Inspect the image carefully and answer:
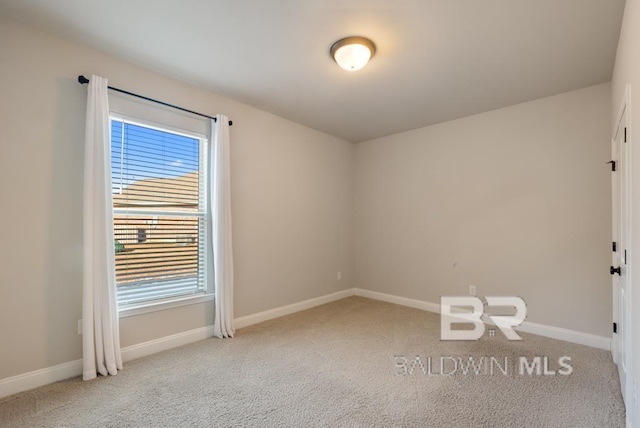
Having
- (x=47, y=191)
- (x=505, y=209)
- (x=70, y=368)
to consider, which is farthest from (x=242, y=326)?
(x=505, y=209)

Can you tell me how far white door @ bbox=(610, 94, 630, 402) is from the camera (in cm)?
207

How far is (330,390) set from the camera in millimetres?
2291

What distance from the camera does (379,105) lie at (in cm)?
371

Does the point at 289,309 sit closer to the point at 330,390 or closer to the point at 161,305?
the point at 161,305

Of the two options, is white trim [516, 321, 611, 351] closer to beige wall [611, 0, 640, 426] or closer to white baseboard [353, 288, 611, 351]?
white baseboard [353, 288, 611, 351]

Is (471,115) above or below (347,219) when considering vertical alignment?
above

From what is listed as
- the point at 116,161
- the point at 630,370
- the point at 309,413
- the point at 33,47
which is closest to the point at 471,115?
the point at 630,370

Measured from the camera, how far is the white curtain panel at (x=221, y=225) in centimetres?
329

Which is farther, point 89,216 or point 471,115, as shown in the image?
point 471,115

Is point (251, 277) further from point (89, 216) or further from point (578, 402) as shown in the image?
point (578, 402)

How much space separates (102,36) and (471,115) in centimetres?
405

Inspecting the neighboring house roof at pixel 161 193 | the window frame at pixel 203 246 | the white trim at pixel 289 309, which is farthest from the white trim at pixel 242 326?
the neighboring house roof at pixel 161 193

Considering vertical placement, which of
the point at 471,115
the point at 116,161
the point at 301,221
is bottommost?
the point at 301,221

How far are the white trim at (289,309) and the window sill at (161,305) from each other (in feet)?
1.75
